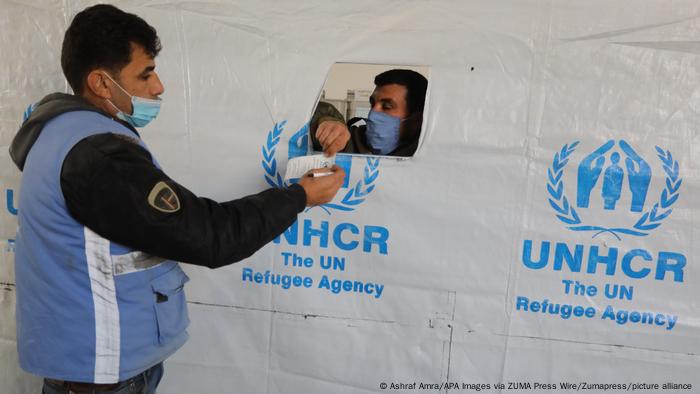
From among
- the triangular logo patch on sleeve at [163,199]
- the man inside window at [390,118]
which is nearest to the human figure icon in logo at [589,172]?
the man inside window at [390,118]

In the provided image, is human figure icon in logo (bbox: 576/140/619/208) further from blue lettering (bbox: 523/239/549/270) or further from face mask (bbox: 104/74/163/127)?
face mask (bbox: 104/74/163/127)

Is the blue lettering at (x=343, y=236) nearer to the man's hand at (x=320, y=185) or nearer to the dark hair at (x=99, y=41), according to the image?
the man's hand at (x=320, y=185)

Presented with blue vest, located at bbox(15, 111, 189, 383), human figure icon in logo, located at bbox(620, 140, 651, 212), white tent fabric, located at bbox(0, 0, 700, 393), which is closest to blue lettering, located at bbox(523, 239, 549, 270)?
white tent fabric, located at bbox(0, 0, 700, 393)

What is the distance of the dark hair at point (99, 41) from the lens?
3.46 ft

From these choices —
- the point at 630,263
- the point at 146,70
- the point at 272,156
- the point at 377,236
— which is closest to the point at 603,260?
the point at 630,263

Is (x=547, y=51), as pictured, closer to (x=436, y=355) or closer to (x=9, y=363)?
(x=436, y=355)

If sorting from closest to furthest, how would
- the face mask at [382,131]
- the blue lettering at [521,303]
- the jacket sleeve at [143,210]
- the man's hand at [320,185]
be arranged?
1. the jacket sleeve at [143,210]
2. the man's hand at [320,185]
3. the blue lettering at [521,303]
4. the face mask at [382,131]

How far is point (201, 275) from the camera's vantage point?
5.52ft

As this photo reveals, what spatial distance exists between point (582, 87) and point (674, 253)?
1.83 feet

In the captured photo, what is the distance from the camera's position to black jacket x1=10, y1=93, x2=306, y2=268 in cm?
94

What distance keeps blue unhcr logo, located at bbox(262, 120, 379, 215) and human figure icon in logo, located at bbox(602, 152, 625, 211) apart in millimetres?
675

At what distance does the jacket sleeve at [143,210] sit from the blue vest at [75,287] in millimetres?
43

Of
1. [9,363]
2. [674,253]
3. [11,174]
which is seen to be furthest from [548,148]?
[9,363]

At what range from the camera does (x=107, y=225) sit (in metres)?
0.96
